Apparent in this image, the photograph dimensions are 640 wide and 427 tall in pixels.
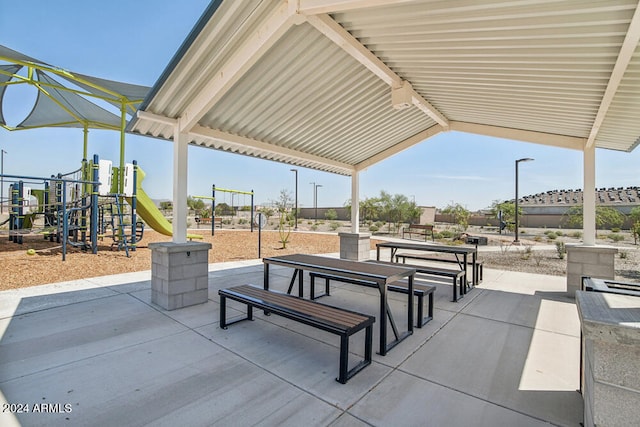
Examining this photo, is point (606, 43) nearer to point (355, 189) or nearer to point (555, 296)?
point (555, 296)

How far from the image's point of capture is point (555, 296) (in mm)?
5227

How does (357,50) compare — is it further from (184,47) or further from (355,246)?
(355,246)

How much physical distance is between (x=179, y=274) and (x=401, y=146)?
19.7ft

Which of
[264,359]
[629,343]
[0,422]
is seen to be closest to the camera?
[629,343]

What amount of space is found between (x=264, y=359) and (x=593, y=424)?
2.35 meters

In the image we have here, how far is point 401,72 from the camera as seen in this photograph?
445 centimetres

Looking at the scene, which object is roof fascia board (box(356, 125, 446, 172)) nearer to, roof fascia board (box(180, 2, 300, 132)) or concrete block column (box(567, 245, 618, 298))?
concrete block column (box(567, 245, 618, 298))

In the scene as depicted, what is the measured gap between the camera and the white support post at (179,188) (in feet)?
15.2

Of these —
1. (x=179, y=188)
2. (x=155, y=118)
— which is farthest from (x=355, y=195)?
(x=155, y=118)

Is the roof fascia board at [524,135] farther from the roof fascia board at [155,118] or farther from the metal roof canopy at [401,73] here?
the roof fascia board at [155,118]

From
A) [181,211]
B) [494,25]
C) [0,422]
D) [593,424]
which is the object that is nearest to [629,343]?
[593,424]

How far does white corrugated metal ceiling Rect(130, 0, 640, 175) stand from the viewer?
2.83m

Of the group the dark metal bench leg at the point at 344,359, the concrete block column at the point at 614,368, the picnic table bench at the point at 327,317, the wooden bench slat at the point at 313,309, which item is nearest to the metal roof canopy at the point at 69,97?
the wooden bench slat at the point at 313,309

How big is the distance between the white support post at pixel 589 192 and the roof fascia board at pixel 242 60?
570 cm
